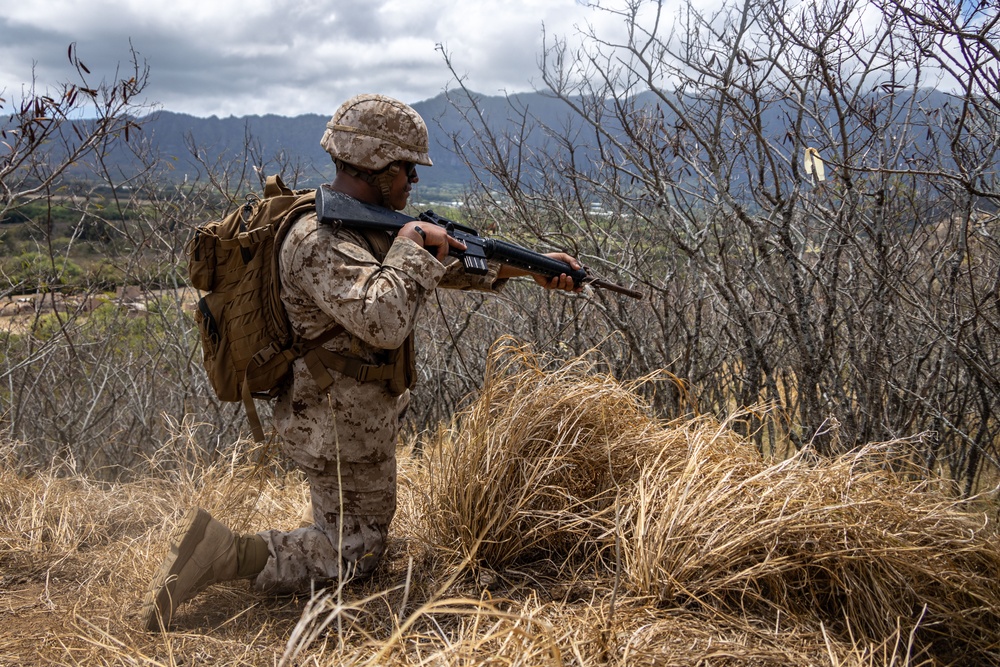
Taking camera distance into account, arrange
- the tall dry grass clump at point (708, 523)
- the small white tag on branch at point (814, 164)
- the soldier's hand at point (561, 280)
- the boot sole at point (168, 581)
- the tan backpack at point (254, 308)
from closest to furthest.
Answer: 1. the tall dry grass clump at point (708, 523)
2. the boot sole at point (168, 581)
3. the tan backpack at point (254, 308)
4. the small white tag on branch at point (814, 164)
5. the soldier's hand at point (561, 280)

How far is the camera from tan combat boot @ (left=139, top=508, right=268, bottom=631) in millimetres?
2316

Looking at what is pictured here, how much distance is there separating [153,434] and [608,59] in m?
5.31

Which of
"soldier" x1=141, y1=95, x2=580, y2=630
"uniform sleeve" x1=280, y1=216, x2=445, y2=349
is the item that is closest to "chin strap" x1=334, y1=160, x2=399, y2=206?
"soldier" x1=141, y1=95, x2=580, y2=630

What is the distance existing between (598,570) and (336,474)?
39.3 inches

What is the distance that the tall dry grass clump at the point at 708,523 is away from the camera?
2180 millimetres

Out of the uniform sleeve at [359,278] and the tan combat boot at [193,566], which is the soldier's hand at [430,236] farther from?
the tan combat boot at [193,566]

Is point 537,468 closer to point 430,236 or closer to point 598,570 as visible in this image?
point 598,570

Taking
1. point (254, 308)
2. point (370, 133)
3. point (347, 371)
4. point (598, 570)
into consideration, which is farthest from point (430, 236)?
point (598, 570)

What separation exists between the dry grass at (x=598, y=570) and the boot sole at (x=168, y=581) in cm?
6

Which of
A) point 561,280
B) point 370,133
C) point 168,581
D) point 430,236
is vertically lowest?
point 168,581

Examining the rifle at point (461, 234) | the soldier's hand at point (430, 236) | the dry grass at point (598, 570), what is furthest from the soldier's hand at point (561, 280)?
the soldier's hand at point (430, 236)

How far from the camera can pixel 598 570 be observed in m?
2.47

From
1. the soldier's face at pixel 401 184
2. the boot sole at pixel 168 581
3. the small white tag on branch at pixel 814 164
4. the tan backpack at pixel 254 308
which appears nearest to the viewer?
the boot sole at pixel 168 581

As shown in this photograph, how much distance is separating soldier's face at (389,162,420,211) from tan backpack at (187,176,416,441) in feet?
0.93
